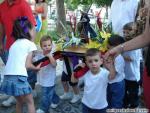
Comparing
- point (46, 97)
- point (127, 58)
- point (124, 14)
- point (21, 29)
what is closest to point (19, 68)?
point (21, 29)

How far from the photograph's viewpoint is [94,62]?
349cm

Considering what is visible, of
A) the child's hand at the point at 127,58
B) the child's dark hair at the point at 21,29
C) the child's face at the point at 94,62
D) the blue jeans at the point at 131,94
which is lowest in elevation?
the blue jeans at the point at 131,94

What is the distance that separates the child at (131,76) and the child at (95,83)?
0.69 m

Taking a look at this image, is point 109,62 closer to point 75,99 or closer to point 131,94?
point 131,94

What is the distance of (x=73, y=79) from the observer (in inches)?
147

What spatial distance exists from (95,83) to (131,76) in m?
0.95

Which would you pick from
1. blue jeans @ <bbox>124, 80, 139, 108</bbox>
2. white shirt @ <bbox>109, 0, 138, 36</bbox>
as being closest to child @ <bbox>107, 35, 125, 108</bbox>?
blue jeans @ <bbox>124, 80, 139, 108</bbox>

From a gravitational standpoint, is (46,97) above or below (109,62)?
below

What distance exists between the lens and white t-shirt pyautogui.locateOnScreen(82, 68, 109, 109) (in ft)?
11.5

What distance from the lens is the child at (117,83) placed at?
386 cm

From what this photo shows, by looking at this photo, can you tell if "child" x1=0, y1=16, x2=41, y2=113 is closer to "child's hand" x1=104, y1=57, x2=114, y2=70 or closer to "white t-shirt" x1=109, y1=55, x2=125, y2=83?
"white t-shirt" x1=109, y1=55, x2=125, y2=83

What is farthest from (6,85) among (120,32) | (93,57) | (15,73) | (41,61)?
(120,32)

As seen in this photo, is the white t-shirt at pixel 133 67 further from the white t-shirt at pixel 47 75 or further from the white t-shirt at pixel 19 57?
the white t-shirt at pixel 19 57

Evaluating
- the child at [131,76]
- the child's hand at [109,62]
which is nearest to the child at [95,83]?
the child's hand at [109,62]
